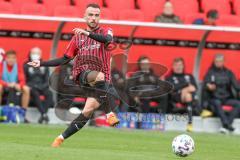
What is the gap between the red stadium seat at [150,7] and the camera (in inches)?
703

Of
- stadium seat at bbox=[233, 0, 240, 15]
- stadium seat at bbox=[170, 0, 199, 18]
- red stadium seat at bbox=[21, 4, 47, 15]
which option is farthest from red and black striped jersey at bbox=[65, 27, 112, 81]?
stadium seat at bbox=[233, 0, 240, 15]

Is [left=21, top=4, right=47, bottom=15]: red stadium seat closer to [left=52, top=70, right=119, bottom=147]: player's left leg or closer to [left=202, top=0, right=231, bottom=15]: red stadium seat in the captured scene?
[left=202, top=0, right=231, bottom=15]: red stadium seat

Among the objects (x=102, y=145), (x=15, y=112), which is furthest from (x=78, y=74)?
(x=15, y=112)

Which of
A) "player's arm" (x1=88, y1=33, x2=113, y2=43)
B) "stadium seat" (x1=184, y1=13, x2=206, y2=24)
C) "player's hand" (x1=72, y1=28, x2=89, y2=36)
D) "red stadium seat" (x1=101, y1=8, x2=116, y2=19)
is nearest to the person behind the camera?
"player's hand" (x1=72, y1=28, x2=89, y2=36)

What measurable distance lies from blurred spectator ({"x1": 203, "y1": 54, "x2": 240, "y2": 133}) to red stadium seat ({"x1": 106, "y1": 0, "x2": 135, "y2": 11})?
2.80 metres

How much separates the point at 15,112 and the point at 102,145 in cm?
425

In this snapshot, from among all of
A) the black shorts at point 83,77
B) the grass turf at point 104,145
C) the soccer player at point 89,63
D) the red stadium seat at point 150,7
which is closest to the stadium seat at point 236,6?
the red stadium seat at point 150,7

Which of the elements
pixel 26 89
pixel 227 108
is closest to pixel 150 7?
pixel 227 108

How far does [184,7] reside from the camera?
18469mm

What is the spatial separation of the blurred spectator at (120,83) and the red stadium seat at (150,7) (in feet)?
7.92

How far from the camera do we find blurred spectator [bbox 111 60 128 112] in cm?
1565

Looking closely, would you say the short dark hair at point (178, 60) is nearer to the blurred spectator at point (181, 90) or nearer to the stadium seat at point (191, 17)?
the blurred spectator at point (181, 90)

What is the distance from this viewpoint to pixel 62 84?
616 inches

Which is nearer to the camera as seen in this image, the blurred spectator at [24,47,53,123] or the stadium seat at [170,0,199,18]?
the blurred spectator at [24,47,53,123]
